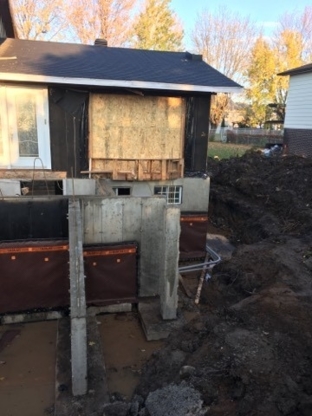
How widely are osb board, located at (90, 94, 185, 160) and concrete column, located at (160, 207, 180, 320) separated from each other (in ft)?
12.9

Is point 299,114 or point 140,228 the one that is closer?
point 140,228

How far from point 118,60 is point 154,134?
2929 mm

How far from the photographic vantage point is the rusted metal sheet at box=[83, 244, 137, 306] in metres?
7.01

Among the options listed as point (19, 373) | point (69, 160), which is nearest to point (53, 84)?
point (69, 160)

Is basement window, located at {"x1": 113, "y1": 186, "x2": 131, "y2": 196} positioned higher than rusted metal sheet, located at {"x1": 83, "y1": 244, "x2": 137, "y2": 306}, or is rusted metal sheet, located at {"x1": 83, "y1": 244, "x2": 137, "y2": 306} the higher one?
basement window, located at {"x1": 113, "y1": 186, "x2": 131, "y2": 196}

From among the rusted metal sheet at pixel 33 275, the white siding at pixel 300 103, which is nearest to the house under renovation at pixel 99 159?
the rusted metal sheet at pixel 33 275

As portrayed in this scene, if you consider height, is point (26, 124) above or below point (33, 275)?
above

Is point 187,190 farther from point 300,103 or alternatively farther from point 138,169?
point 300,103

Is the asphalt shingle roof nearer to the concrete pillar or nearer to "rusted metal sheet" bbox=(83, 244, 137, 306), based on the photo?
"rusted metal sheet" bbox=(83, 244, 137, 306)

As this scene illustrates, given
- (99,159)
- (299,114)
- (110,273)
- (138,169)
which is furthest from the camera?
(299,114)

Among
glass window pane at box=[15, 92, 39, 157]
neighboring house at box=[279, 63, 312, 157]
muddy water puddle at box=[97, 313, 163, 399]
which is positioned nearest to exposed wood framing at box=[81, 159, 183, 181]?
glass window pane at box=[15, 92, 39, 157]

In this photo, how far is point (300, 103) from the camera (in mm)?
20094

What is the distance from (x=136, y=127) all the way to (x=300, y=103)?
45.9 feet

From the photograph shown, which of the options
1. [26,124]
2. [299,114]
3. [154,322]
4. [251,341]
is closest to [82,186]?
A: [26,124]
